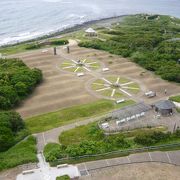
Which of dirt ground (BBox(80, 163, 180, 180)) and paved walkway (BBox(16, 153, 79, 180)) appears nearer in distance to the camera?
paved walkway (BBox(16, 153, 79, 180))

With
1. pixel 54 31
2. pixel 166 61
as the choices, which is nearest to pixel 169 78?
pixel 166 61

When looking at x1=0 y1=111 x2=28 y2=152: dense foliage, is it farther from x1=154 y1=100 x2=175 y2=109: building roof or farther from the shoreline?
the shoreline

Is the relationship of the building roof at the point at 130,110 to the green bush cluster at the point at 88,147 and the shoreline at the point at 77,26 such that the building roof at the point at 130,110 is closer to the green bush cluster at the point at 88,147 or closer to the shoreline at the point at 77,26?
the green bush cluster at the point at 88,147

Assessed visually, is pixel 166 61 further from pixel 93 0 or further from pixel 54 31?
pixel 93 0

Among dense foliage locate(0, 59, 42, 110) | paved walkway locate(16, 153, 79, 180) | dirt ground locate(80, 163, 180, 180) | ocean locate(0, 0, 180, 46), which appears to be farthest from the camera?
ocean locate(0, 0, 180, 46)

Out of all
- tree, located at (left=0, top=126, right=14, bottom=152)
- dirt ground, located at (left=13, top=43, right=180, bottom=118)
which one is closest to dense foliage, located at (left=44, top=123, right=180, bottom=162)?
tree, located at (left=0, top=126, right=14, bottom=152)

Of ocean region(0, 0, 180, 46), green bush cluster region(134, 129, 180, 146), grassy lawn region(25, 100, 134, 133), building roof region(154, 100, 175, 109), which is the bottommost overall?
ocean region(0, 0, 180, 46)

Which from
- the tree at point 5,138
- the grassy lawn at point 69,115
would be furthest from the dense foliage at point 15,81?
the tree at point 5,138
